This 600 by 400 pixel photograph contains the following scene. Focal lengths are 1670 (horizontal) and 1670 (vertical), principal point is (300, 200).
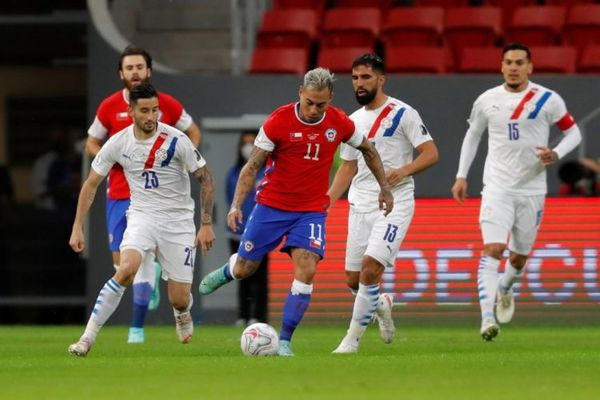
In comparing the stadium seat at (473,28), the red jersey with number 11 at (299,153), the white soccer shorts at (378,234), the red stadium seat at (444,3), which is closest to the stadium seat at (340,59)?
the stadium seat at (473,28)

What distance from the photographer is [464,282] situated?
18016 mm

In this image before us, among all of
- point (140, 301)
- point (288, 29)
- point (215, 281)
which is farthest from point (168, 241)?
point (288, 29)

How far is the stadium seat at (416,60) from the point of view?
20.5 metres

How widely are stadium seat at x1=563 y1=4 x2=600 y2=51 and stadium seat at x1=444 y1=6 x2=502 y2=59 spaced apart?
2.96 feet

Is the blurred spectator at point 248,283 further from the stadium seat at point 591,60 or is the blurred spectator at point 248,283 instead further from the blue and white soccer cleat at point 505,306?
the stadium seat at point 591,60

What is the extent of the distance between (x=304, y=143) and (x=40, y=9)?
10.6 metres

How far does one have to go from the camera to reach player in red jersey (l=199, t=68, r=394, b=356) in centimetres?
1155

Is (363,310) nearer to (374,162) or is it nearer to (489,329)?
(374,162)

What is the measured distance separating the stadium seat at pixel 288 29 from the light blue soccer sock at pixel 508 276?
6585mm

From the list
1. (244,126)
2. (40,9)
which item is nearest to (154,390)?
(244,126)

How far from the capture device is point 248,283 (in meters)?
18.5

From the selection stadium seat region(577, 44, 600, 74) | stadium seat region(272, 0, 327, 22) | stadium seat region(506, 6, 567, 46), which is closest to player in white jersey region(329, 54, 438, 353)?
stadium seat region(577, 44, 600, 74)

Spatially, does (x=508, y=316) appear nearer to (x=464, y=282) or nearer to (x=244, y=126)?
(x=464, y=282)

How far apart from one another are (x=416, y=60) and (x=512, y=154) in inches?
238
